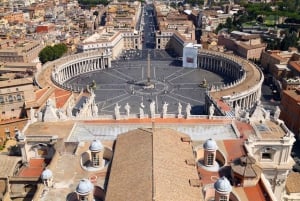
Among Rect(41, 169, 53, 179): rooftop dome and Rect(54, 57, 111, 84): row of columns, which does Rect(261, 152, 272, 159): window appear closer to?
Rect(41, 169, 53, 179): rooftop dome

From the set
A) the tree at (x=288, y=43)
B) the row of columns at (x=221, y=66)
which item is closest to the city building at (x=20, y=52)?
the row of columns at (x=221, y=66)

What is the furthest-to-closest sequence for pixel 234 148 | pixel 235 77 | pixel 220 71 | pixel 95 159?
pixel 220 71 < pixel 235 77 < pixel 234 148 < pixel 95 159

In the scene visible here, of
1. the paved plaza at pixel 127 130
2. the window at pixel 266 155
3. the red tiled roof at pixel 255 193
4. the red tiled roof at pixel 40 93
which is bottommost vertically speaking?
the red tiled roof at pixel 40 93

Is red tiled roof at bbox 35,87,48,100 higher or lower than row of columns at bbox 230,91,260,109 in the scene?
higher

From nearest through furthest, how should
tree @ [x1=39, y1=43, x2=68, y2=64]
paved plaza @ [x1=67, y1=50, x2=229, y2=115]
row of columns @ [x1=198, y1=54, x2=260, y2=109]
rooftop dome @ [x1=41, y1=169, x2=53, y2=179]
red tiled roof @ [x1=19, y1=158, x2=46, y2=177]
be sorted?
rooftop dome @ [x1=41, y1=169, x2=53, y2=179] < red tiled roof @ [x1=19, y1=158, x2=46, y2=177] < row of columns @ [x1=198, y1=54, x2=260, y2=109] < paved plaza @ [x1=67, y1=50, x2=229, y2=115] < tree @ [x1=39, y1=43, x2=68, y2=64]

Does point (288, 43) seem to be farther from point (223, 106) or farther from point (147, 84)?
point (223, 106)

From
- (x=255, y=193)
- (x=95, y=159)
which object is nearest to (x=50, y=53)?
(x=95, y=159)

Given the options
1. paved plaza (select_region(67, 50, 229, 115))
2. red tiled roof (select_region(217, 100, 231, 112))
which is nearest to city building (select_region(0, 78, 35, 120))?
paved plaza (select_region(67, 50, 229, 115))

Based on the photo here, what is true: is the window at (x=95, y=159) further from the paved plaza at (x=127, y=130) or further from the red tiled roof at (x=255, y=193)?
the red tiled roof at (x=255, y=193)
